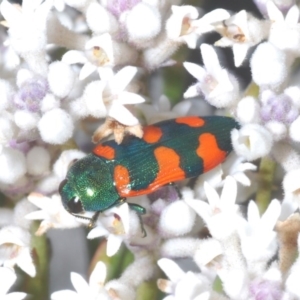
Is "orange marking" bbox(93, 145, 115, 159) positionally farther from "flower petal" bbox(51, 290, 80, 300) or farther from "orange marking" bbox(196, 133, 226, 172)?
"flower petal" bbox(51, 290, 80, 300)

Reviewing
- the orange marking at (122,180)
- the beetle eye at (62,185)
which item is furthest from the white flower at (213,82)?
the beetle eye at (62,185)

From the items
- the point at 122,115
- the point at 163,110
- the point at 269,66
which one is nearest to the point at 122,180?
the point at 122,115

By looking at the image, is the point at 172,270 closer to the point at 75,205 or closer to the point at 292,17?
the point at 75,205

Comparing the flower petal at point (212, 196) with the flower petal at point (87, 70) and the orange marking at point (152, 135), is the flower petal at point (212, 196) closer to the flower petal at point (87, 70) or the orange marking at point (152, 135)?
the orange marking at point (152, 135)

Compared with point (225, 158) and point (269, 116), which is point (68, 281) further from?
point (269, 116)

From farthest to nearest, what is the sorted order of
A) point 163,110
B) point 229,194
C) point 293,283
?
point 163,110 < point 229,194 < point 293,283

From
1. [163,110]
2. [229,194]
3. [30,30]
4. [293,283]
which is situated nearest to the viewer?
[293,283]
